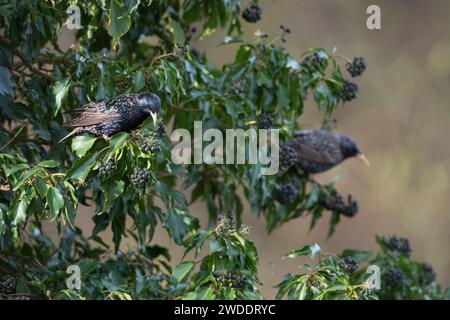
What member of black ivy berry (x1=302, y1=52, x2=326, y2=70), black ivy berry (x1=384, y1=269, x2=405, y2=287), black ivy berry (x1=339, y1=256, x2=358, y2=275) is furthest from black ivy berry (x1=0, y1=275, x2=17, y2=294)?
black ivy berry (x1=384, y1=269, x2=405, y2=287)

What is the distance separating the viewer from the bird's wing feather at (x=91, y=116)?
4.23 m

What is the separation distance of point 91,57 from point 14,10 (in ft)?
1.33

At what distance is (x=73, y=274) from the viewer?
4.64m

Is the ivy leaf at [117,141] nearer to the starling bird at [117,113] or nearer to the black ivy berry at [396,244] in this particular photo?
the starling bird at [117,113]

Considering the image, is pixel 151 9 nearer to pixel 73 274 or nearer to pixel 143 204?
pixel 143 204

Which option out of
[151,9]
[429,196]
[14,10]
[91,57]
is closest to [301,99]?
[151,9]

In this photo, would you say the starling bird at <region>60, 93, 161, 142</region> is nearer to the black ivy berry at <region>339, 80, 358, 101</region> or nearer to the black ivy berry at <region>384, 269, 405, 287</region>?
the black ivy berry at <region>339, 80, 358, 101</region>

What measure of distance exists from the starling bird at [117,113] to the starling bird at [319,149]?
210cm

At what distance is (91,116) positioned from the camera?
4.29 m

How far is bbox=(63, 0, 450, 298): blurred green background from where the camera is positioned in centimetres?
1074

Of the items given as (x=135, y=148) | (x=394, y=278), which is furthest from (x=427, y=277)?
(x=135, y=148)

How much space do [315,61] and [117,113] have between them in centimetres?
140

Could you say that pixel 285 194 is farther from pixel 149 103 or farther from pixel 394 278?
pixel 149 103

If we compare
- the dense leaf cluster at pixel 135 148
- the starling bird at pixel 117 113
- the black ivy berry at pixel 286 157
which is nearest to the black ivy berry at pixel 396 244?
the dense leaf cluster at pixel 135 148
